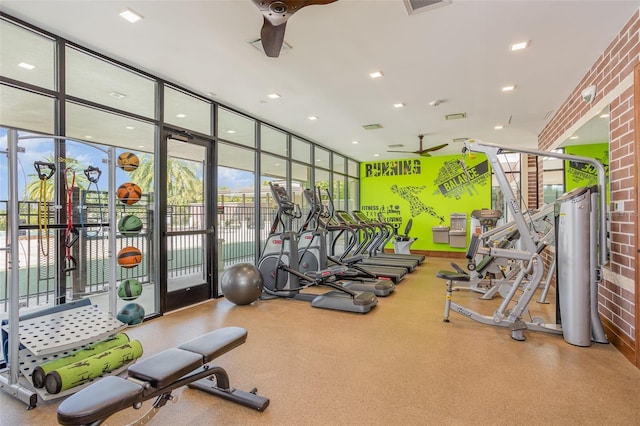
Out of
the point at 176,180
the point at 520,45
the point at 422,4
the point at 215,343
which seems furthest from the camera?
the point at 176,180

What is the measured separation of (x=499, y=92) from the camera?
4.93 meters

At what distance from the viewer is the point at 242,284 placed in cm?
461

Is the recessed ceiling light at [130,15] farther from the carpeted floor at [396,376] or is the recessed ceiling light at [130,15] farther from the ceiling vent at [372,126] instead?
the ceiling vent at [372,126]

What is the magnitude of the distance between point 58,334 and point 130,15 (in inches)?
109

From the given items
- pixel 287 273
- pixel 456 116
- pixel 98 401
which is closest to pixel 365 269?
pixel 287 273

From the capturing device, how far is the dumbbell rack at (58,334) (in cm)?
239

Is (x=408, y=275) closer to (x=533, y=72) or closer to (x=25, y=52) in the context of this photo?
(x=533, y=72)

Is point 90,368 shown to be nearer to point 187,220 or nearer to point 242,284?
point 242,284

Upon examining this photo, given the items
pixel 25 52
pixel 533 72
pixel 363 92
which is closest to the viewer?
pixel 25 52

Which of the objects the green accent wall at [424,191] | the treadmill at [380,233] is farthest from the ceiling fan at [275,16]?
the green accent wall at [424,191]

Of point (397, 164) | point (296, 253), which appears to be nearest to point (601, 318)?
point (296, 253)

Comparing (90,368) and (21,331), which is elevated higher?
(21,331)

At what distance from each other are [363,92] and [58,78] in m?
3.69

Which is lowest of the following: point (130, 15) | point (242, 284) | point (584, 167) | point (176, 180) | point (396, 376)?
point (396, 376)
